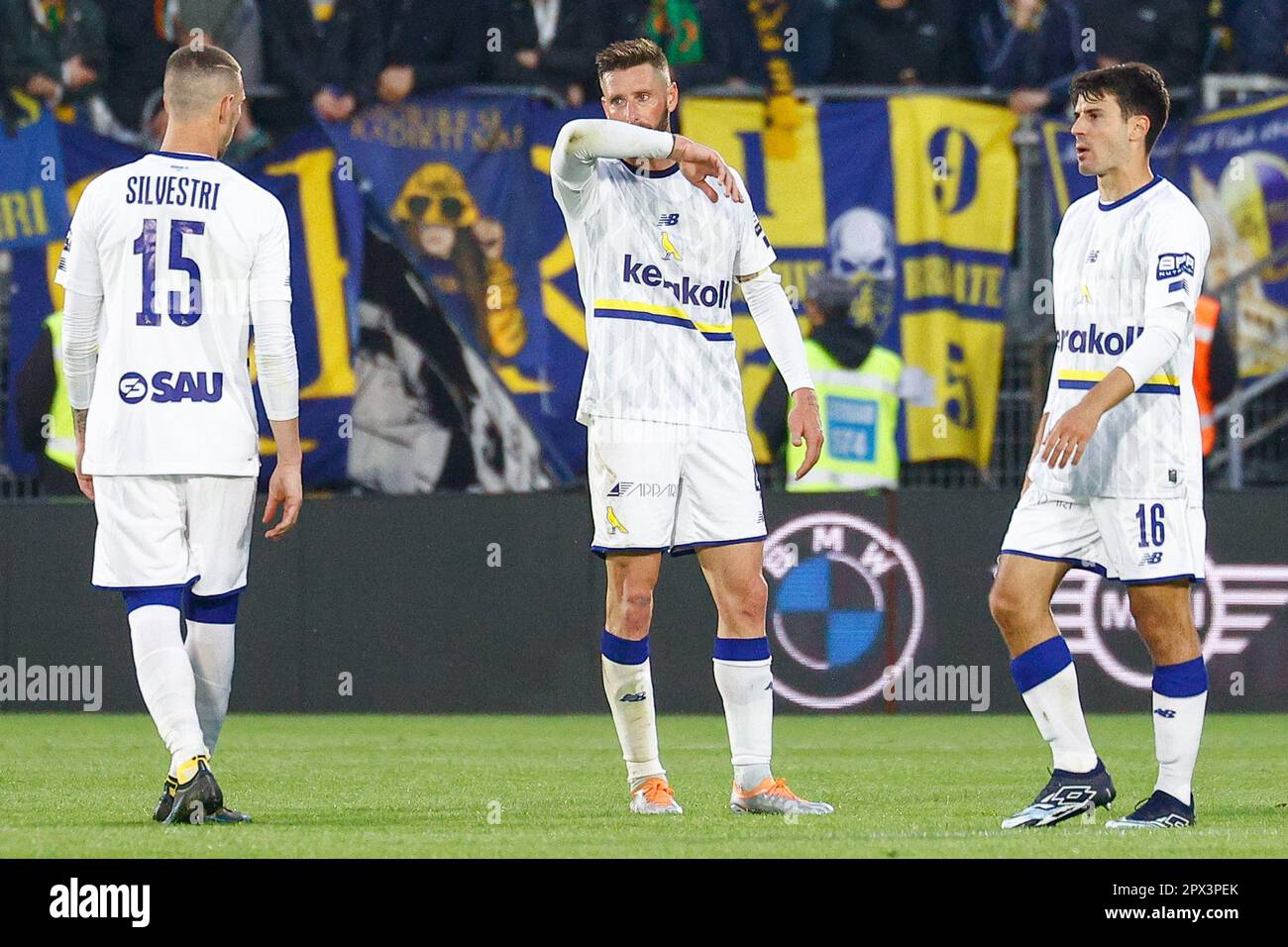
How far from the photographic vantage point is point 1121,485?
6.11 meters

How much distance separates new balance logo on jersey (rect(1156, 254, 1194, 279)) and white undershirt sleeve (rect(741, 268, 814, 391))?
1.07 meters

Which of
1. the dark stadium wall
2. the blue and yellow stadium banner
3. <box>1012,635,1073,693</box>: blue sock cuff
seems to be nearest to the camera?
<box>1012,635,1073,693</box>: blue sock cuff

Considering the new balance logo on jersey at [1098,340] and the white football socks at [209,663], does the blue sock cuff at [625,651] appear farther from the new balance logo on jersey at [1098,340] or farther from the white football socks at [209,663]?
the new balance logo on jersey at [1098,340]

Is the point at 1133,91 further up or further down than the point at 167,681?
further up

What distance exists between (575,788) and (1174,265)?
2.68 meters

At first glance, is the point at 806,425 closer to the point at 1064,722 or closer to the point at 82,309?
the point at 1064,722

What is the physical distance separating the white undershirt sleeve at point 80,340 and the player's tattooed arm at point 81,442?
4 cm

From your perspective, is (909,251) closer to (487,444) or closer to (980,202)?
(980,202)

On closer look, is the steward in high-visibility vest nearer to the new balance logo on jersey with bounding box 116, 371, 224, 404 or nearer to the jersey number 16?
the new balance logo on jersey with bounding box 116, 371, 224, 404

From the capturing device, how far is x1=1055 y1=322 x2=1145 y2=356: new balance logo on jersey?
20.1ft

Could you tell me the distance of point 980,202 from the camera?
42.1ft

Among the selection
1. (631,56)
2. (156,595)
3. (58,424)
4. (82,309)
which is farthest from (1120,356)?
(58,424)

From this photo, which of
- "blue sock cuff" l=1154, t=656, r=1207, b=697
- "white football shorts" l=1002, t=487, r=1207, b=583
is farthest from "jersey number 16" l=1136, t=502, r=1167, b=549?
"blue sock cuff" l=1154, t=656, r=1207, b=697

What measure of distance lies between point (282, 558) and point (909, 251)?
3966mm
